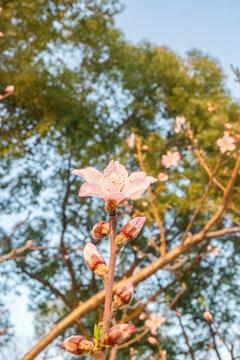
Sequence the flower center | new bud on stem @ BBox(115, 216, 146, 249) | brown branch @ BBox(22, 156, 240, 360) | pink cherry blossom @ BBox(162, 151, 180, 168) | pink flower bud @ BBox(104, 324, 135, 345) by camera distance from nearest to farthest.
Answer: pink flower bud @ BBox(104, 324, 135, 345) < new bud on stem @ BBox(115, 216, 146, 249) < the flower center < brown branch @ BBox(22, 156, 240, 360) < pink cherry blossom @ BBox(162, 151, 180, 168)

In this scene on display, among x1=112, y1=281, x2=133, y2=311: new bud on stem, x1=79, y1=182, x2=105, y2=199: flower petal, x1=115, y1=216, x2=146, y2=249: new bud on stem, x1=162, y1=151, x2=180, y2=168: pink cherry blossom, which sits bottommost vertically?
x1=112, y1=281, x2=133, y2=311: new bud on stem

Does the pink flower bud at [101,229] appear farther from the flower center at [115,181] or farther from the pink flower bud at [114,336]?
the pink flower bud at [114,336]

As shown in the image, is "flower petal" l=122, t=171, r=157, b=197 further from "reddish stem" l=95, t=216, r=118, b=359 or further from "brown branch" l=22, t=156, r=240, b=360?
"brown branch" l=22, t=156, r=240, b=360

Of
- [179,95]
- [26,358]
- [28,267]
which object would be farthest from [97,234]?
[179,95]

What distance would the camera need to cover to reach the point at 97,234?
95cm

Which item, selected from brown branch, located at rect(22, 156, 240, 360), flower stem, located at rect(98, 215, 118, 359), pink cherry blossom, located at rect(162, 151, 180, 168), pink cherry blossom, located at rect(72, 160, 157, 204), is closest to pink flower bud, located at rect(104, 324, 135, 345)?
flower stem, located at rect(98, 215, 118, 359)

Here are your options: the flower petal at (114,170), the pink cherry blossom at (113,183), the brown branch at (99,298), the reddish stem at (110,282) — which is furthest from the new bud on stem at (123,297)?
the brown branch at (99,298)

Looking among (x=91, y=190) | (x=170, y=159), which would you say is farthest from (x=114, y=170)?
(x=170, y=159)

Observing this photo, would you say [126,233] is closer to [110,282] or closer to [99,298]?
[110,282]

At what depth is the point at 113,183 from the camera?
1.07m

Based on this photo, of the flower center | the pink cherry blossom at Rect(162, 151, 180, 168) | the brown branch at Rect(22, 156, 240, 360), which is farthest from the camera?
the pink cherry blossom at Rect(162, 151, 180, 168)

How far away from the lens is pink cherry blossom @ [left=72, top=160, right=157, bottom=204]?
0.96m

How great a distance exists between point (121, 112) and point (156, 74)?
1471mm

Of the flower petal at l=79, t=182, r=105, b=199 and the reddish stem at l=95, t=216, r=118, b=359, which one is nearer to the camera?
the reddish stem at l=95, t=216, r=118, b=359
